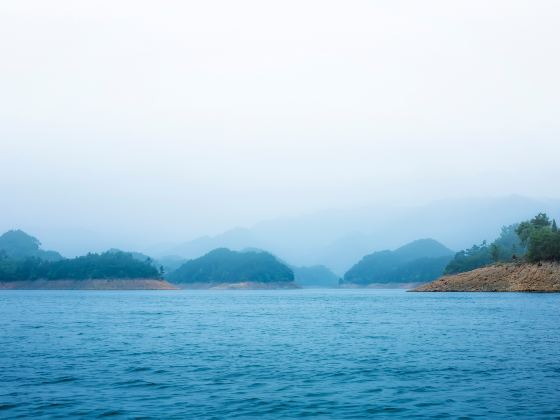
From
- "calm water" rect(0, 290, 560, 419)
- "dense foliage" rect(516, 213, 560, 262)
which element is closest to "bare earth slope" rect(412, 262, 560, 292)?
"dense foliage" rect(516, 213, 560, 262)

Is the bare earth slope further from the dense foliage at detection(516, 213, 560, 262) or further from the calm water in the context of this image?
the calm water

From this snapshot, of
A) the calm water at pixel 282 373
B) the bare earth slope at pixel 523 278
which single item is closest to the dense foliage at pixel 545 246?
the bare earth slope at pixel 523 278

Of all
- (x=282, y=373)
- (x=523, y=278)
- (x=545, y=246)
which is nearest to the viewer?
(x=282, y=373)

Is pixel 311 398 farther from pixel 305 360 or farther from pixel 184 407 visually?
pixel 305 360

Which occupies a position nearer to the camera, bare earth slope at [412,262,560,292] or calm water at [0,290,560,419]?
calm water at [0,290,560,419]

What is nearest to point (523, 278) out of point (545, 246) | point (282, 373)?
point (545, 246)

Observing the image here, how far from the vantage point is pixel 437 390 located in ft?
Result: 101

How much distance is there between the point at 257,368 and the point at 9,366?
51.5ft

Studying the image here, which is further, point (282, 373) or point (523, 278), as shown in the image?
point (523, 278)

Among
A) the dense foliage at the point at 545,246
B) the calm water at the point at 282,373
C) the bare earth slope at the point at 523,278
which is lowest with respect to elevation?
the calm water at the point at 282,373

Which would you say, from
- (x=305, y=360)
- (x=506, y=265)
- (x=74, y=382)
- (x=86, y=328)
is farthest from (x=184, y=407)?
(x=506, y=265)

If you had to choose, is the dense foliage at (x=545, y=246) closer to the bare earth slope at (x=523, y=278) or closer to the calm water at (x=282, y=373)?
the bare earth slope at (x=523, y=278)

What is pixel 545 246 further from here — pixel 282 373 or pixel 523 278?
pixel 282 373

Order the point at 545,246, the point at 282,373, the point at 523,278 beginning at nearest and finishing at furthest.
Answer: the point at 282,373 < the point at 545,246 < the point at 523,278
